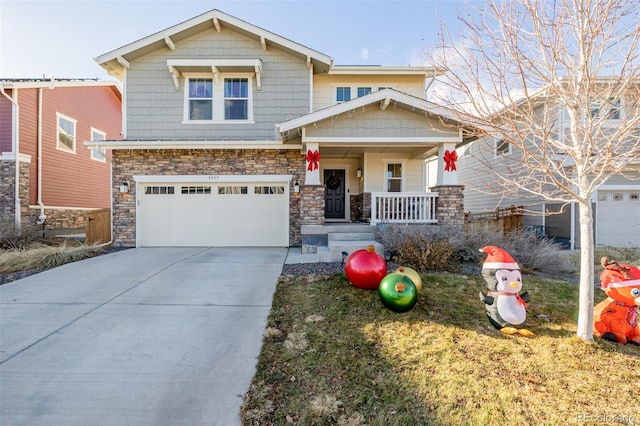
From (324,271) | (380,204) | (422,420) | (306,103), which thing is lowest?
(422,420)

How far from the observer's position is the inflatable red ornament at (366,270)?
5.02 m

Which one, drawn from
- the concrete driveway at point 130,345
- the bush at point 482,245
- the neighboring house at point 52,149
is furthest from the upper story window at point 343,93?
the neighboring house at point 52,149

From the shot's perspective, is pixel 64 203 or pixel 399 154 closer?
pixel 399 154

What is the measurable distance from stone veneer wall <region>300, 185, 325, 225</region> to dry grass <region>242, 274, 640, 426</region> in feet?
14.4

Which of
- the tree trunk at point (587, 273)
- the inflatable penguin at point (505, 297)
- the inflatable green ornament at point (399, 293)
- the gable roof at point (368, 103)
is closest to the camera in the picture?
the tree trunk at point (587, 273)

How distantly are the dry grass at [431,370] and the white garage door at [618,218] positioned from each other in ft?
31.4

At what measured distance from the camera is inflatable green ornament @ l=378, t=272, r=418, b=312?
4.28 meters

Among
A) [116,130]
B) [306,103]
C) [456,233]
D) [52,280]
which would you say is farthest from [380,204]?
[116,130]

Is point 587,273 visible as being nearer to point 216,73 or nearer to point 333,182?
point 333,182

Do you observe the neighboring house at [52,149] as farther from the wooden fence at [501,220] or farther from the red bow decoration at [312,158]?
the wooden fence at [501,220]

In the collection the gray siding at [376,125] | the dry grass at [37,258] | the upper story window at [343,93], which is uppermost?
the upper story window at [343,93]

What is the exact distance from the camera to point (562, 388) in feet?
9.21

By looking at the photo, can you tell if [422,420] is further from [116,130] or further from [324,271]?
[116,130]

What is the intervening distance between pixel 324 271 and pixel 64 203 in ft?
44.6
